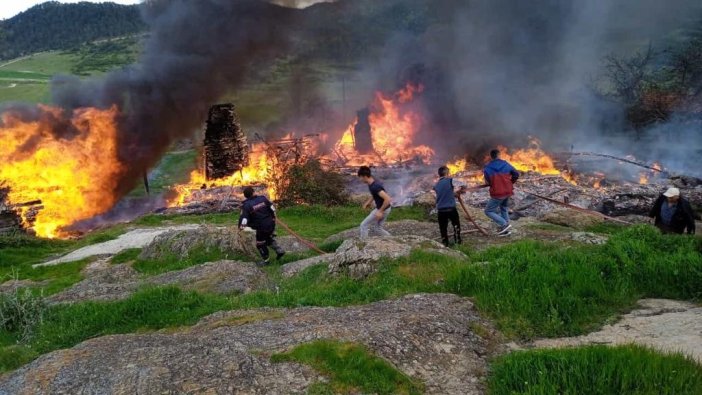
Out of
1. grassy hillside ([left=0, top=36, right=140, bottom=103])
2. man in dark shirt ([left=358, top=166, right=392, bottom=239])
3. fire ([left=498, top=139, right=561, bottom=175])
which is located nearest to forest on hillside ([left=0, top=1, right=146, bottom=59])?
grassy hillside ([left=0, top=36, right=140, bottom=103])

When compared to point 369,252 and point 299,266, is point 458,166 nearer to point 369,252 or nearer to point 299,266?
point 299,266

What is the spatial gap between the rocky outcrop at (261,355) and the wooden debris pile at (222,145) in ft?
73.8

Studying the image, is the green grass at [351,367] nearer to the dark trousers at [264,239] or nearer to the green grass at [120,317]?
the green grass at [120,317]

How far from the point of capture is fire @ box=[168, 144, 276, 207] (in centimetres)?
2588

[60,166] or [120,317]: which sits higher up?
[60,166]

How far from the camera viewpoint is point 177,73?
29.7 meters

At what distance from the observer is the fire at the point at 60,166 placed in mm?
22953

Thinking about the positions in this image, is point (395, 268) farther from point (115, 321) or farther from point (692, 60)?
point (692, 60)

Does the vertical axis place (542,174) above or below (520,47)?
below

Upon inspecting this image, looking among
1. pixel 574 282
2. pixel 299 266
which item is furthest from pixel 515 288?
pixel 299 266

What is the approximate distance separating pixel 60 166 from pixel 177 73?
8.74 m

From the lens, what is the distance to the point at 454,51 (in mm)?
39719

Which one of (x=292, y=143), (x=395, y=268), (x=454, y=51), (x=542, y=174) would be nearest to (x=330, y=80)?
(x=454, y=51)

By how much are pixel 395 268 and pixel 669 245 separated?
14.4ft
